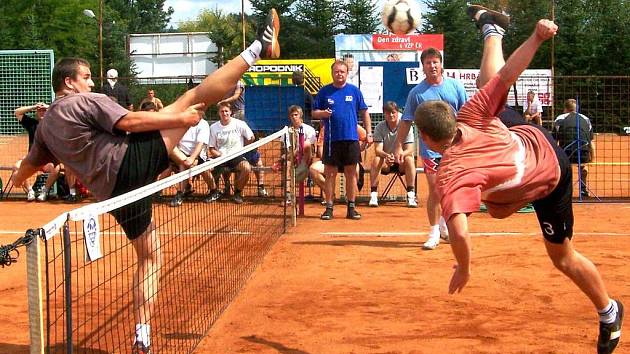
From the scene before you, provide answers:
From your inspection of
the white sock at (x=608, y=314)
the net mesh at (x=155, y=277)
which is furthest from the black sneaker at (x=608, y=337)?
the net mesh at (x=155, y=277)

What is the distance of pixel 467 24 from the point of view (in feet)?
154

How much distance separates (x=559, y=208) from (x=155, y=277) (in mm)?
2773

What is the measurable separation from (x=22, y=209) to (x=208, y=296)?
7.75 meters

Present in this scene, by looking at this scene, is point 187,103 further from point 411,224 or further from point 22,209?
point 22,209

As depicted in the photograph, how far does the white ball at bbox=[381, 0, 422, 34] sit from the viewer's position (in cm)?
1191

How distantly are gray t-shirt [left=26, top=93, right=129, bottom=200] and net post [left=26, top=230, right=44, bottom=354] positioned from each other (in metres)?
1.51

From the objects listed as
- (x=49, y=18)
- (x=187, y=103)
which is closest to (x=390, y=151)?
(x=187, y=103)

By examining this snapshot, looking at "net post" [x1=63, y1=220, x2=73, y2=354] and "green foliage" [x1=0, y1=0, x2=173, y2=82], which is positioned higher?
"green foliage" [x1=0, y1=0, x2=173, y2=82]

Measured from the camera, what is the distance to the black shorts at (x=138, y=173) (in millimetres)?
5121

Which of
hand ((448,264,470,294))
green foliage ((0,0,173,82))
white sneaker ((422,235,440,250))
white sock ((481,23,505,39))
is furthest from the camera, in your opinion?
green foliage ((0,0,173,82))

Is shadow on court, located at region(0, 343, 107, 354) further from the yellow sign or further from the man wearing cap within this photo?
the yellow sign

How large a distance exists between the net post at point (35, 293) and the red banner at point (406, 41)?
113ft

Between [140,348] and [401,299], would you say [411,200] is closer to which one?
[401,299]

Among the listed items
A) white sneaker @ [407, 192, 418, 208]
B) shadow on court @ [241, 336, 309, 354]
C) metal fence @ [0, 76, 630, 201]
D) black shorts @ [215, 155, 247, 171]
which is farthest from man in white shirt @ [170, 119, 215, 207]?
shadow on court @ [241, 336, 309, 354]
